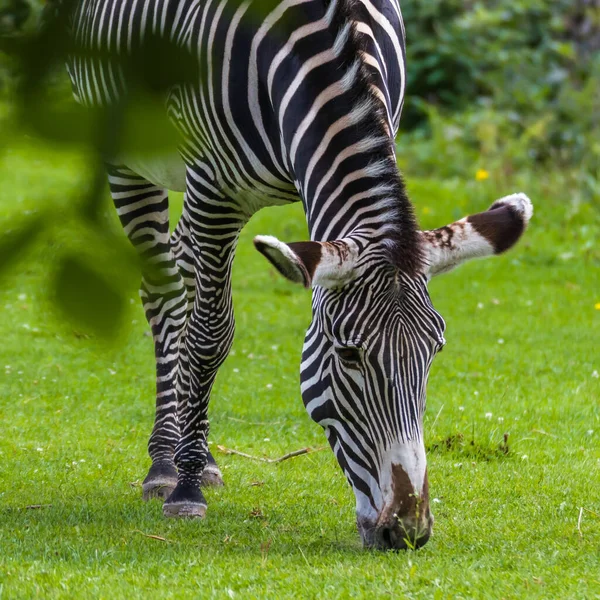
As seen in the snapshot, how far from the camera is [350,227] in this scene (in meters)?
3.68

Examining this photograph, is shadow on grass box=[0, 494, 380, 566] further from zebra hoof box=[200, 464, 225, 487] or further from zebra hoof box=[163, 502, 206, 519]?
zebra hoof box=[200, 464, 225, 487]

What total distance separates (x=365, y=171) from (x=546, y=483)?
2.07 meters

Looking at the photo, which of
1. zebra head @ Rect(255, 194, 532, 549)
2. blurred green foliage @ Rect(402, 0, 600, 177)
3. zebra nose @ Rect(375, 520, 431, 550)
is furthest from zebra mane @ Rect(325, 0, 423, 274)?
blurred green foliage @ Rect(402, 0, 600, 177)

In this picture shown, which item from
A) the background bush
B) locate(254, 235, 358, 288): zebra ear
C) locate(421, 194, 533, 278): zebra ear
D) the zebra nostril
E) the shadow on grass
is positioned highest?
the background bush

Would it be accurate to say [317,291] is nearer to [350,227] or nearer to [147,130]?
[350,227]

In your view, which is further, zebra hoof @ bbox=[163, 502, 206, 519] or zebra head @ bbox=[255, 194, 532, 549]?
zebra hoof @ bbox=[163, 502, 206, 519]

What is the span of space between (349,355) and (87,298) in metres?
2.28

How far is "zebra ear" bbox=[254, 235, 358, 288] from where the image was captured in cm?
309

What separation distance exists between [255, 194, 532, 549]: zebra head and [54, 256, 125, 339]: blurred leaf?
197 centimetres

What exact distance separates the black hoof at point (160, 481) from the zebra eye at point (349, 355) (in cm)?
168

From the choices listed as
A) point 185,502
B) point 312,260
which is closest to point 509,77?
point 185,502

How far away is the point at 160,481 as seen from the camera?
500 cm

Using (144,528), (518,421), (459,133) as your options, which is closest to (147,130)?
(144,528)

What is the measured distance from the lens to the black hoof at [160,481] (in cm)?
493
